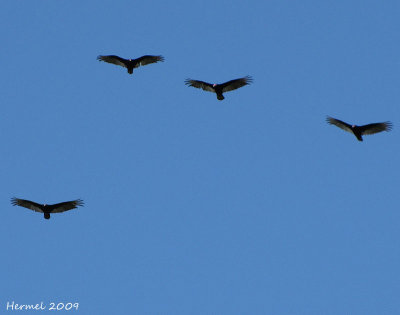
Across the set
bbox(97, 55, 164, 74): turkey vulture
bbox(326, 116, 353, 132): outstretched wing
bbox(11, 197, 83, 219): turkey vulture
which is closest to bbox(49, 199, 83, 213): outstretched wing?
bbox(11, 197, 83, 219): turkey vulture

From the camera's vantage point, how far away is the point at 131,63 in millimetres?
43750

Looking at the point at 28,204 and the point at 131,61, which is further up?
the point at 131,61

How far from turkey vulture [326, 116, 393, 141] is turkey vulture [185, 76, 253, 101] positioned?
4.66 meters

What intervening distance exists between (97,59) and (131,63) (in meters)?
1.87

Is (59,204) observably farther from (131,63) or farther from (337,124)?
(337,124)

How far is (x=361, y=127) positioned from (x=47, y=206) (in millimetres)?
15999

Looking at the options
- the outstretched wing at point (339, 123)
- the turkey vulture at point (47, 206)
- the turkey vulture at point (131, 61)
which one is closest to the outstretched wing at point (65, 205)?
the turkey vulture at point (47, 206)

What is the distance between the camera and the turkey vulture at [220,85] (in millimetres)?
42688

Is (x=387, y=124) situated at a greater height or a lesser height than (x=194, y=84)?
lesser

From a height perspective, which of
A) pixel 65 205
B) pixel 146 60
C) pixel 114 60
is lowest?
pixel 65 205

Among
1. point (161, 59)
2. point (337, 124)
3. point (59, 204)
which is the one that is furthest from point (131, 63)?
point (337, 124)

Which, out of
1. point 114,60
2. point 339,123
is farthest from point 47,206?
point 339,123

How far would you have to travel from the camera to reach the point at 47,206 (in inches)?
1667

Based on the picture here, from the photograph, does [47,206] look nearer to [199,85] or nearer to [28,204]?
[28,204]
